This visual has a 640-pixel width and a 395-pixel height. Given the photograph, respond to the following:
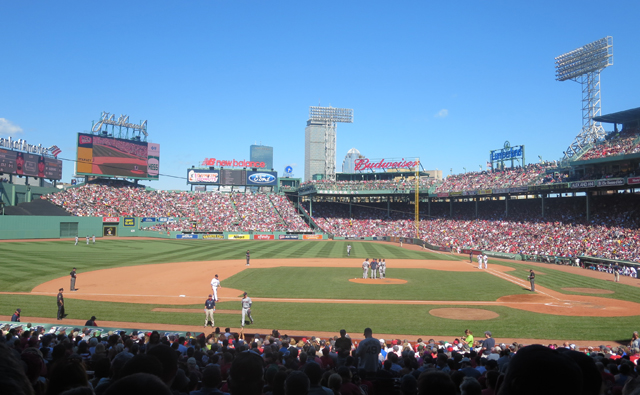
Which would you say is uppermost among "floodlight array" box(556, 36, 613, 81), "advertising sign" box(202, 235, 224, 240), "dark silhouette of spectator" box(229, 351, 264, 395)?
"floodlight array" box(556, 36, 613, 81)

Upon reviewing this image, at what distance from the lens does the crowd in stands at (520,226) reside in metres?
43.8

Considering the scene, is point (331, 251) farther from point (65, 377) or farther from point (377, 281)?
point (65, 377)

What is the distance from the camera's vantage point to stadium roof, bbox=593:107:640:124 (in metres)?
54.0

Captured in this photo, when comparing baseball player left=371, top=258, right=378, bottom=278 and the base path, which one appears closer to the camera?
the base path

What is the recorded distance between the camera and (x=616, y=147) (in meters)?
49.3

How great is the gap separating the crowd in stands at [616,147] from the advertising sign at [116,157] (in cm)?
7305

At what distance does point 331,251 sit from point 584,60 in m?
44.7

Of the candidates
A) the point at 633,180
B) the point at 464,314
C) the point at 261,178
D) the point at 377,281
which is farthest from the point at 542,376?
the point at 261,178

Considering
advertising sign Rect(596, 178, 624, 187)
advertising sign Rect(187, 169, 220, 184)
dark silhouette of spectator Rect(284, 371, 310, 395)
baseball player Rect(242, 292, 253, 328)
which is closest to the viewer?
dark silhouette of spectator Rect(284, 371, 310, 395)

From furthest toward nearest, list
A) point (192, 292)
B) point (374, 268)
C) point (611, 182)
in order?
1. point (611, 182)
2. point (374, 268)
3. point (192, 292)

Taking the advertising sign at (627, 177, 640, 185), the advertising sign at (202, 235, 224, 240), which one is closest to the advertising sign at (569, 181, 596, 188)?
the advertising sign at (627, 177, 640, 185)

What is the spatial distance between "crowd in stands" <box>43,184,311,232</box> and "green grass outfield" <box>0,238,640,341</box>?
27788mm

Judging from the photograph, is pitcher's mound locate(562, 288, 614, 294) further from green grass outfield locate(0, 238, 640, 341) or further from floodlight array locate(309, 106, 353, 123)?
floodlight array locate(309, 106, 353, 123)

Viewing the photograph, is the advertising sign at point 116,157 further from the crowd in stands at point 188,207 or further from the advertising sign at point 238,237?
the advertising sign at point 238,237
